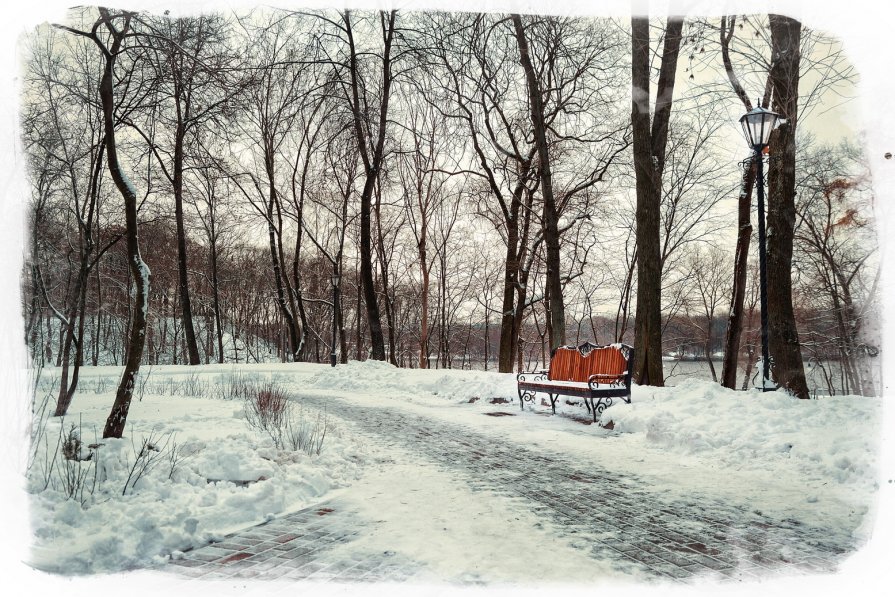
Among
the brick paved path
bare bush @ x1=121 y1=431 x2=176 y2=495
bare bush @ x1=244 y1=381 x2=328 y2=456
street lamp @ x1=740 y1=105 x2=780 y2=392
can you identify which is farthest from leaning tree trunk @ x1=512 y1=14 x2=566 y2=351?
bare bush @ x1=121 y1=431 x2=176 y2=495

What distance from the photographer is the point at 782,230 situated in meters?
8.51

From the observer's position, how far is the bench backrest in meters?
9.65

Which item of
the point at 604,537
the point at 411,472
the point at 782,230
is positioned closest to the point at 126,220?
the point at 411,472

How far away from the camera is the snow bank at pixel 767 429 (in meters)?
5.03

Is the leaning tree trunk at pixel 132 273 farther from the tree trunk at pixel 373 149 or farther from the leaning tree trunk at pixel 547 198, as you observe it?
the tree trunk at pixel 373 149

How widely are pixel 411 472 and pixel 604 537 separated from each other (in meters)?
2.47

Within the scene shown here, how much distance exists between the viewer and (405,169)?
26719 mm

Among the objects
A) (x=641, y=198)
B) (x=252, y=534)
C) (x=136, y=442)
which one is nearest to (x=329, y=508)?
(x=252, y=534)

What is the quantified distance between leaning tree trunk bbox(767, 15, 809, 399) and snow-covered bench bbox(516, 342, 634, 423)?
88.0 inches

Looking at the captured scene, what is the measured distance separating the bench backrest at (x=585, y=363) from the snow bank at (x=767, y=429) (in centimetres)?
152

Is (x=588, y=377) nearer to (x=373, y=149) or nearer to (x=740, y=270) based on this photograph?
(x=740, y=270)

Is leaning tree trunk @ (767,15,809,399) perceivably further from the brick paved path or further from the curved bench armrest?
the brick paved path

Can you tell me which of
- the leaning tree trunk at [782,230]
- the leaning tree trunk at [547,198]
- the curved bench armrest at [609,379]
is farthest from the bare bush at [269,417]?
the leaning tree trunk at [547,198]

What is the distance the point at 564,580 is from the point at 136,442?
4285mm
